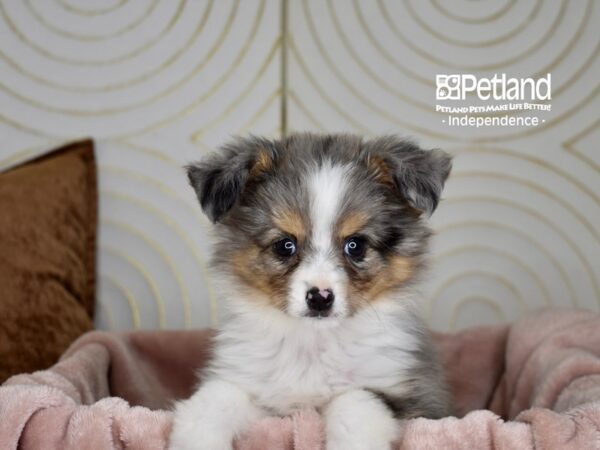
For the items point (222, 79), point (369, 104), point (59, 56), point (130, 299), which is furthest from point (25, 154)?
point (369, 104)

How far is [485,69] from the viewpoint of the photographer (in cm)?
441

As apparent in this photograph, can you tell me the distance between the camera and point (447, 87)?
4.43 m

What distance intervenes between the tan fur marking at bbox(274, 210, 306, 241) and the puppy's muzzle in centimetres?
23

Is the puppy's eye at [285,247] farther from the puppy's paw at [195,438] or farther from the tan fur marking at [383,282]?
the puppy's paw at [195,438]

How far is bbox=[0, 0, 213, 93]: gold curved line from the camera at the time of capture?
4.41 metres

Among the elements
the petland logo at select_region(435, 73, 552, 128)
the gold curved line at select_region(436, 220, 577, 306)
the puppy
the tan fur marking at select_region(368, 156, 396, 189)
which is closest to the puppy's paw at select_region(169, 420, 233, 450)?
the puppy

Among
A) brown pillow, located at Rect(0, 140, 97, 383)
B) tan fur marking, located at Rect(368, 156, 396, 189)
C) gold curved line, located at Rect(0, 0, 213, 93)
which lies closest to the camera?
tan fur marking, located at Rect(368, 156, 396, 189)

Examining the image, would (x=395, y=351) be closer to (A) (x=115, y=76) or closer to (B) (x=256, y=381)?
(B) (x=256, y=381)

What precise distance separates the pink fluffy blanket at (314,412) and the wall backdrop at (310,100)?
2.49ft

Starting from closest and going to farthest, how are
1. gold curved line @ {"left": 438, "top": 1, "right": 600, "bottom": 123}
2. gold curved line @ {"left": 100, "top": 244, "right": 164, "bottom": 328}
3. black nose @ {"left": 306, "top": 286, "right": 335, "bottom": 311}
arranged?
1. black nose @ {"left": 306, "top": 286, "right": 335, "bottom": 311}
2. gold curved line @ {"left": 438, "top": 1, "right": 600, "bottom": 123}
3. gold curved line @ {"left": 100, "top": 244, "right": 164, "bottom": 328}

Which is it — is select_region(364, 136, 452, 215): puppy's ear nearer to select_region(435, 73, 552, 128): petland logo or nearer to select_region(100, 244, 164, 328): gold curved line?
select_region(435, 73, 552, 128): petland logo

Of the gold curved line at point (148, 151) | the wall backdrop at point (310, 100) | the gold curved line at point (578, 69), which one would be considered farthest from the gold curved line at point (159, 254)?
the gold curved line at point (578, 69)

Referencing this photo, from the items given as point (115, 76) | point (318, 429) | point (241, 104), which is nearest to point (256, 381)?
point (318, 429)

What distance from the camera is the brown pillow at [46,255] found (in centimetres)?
384
